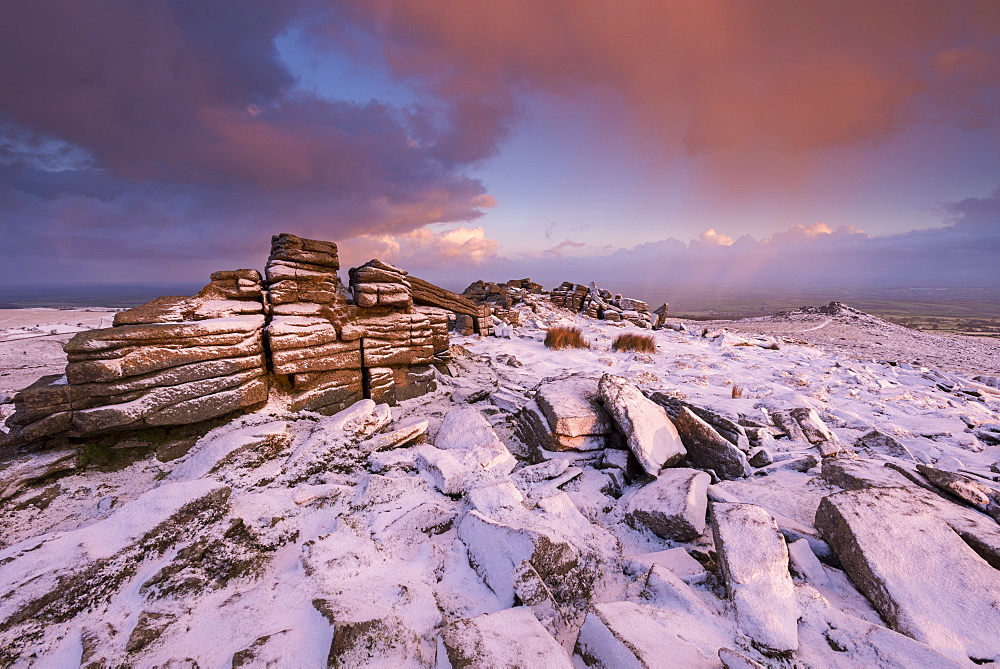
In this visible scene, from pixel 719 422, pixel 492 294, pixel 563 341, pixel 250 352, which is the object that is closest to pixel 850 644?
pixel 719 422

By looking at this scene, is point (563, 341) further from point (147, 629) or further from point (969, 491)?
point (147, 629)

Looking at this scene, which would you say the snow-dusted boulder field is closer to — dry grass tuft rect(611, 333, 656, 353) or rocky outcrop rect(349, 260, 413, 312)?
rocky outcrop rect(349, 260, 413, 312)

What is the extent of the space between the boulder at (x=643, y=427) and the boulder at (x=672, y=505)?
305 millimetres

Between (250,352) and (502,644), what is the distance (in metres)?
4.24

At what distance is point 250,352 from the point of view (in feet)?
14.3

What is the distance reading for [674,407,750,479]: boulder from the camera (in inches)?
150

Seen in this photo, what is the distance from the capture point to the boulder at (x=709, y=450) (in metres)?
3.82

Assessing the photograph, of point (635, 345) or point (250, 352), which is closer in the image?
point (250, 352)

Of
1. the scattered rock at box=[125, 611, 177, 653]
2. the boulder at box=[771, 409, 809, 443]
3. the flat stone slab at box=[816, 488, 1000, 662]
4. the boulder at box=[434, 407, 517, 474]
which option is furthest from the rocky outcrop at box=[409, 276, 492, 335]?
the flat stone slab at box=[816, 488, 1000, 662]

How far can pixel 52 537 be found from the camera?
2486 mm

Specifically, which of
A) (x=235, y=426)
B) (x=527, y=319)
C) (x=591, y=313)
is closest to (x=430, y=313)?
(x=235, y=426)

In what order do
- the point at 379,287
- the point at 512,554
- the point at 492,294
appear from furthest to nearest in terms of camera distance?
the point at 492,294
the point at 379,287
the point at 512,554

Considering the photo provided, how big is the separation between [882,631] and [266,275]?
6924mm

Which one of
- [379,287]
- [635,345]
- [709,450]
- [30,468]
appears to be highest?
[379,287]
